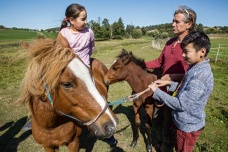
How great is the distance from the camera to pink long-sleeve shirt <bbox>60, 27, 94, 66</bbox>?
10.1 feet

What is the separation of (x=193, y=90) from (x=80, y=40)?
80.2 inches

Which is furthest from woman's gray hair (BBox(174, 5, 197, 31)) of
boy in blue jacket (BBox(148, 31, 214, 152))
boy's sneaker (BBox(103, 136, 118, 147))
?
boy's sneaker (BBox(103, 136, 118, 147))

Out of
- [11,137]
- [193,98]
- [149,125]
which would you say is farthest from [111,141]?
[11,137]

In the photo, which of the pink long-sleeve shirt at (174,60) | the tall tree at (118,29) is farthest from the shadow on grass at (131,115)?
the tall tree at (118,29)

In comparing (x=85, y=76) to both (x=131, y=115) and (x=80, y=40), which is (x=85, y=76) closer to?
(x=80, y=40)

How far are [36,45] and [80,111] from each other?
888 mm

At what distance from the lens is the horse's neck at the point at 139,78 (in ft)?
14.9

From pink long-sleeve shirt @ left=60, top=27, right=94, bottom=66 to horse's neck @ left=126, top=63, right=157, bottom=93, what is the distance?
148cm

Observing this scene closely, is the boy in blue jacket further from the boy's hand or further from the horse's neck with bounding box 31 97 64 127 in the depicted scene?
the horse's neck with bounding box 31 97 64 127

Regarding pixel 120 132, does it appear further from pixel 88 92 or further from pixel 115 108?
pixel 88 92

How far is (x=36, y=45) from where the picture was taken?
79.7 inches

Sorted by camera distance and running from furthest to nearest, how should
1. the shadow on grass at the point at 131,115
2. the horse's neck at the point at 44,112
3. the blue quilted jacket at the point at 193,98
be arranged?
1. the shadow on grass at the point at 131,115
2. the horse's neck at the point at 44,112
3. the blue quilted jacket at the point at 193,98

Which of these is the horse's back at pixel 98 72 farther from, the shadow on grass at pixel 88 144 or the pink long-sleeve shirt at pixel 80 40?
the shadow on grass at pixel 88 144

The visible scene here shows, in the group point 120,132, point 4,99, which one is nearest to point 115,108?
point 120,132
